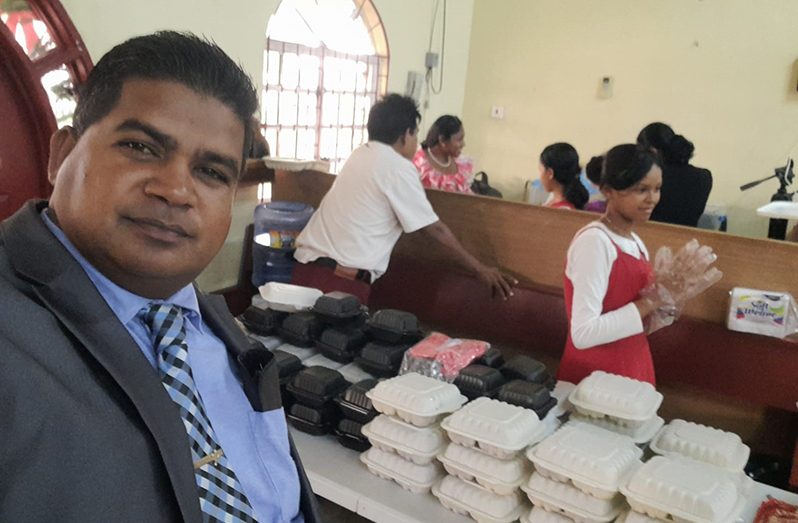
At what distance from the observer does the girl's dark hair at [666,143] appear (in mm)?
3089

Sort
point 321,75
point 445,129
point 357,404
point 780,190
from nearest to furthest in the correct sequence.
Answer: point 357,404
point 445,129
point 321,75
point 780,190

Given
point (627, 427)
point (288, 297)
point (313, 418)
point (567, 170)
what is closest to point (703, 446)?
point (627, 427)

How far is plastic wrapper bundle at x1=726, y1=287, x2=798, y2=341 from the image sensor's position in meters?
2.17

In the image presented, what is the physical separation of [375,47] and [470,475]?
4.08 meters

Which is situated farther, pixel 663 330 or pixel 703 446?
pixel 663 330

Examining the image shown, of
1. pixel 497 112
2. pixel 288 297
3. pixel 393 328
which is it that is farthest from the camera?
pixel 497 112

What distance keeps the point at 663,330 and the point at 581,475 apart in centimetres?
141

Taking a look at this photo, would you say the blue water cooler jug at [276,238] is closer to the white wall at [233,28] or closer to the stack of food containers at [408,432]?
the white wall at [233,28]

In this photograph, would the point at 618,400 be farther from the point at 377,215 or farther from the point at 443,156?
the point at 443,156

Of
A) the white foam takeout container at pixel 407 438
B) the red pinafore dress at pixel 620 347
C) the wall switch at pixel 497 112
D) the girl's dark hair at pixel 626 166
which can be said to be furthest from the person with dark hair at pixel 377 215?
the wall switch at pixel 497 112

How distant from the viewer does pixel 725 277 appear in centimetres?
230

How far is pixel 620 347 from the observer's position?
1.85m

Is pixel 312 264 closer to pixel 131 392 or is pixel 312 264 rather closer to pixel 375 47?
pixel 131 392

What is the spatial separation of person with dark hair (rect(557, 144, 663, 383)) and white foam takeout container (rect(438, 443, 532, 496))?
599 millimetres
